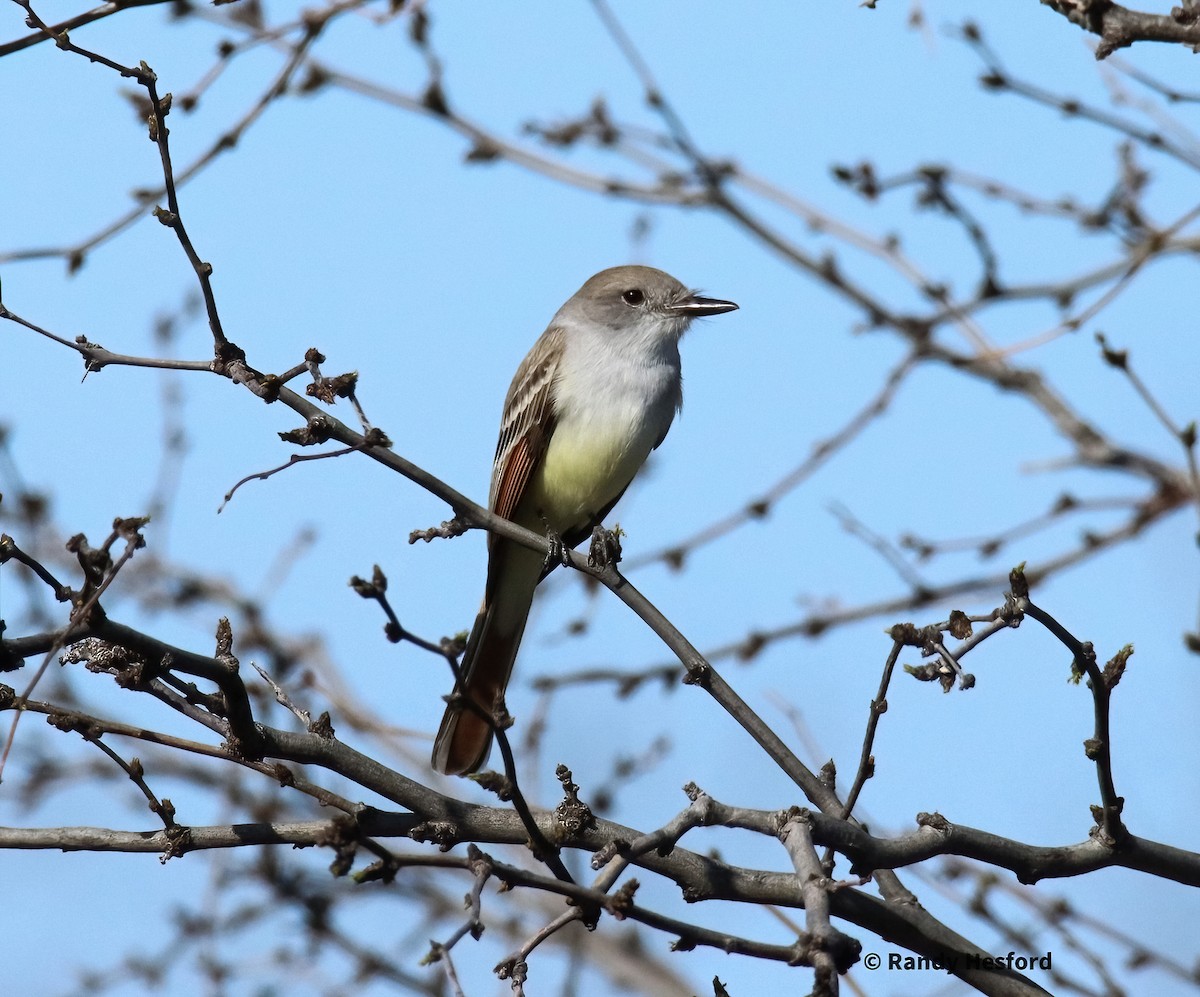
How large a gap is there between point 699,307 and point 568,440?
114cm

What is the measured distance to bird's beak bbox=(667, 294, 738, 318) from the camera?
7375 millimetres

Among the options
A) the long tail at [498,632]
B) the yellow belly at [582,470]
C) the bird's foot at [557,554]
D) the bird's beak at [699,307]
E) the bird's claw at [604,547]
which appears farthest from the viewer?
the bird's beak at [699,307]

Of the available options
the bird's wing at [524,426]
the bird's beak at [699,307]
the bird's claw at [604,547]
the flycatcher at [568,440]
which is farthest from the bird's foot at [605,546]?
the bird's beak at [699,307]

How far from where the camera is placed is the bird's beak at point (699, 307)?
7.38 meters

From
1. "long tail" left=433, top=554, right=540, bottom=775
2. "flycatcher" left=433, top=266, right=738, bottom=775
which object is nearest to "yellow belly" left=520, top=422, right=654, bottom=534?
"flycatcher" left=433, top=266, right=738, bottom=775

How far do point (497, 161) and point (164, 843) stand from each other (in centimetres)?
478

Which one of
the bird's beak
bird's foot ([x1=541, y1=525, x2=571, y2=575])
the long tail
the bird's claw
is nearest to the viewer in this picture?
bird's foot ([x1=541, y1=525, x2=571, y2=575])

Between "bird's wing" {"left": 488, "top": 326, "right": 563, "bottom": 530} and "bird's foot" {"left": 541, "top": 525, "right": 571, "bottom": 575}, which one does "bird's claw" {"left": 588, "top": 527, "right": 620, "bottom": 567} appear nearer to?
"bird's foot" {"left": 541, "top": 525, "right": 571, "bottom": 575}

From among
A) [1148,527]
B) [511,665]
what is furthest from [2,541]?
[1148,527]

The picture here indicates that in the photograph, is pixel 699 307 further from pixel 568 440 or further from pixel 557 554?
pixel 557 554

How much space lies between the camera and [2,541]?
3285mm

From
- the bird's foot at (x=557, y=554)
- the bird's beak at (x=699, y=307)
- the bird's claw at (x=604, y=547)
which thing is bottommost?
the bird's foot at (x=557, y=554)

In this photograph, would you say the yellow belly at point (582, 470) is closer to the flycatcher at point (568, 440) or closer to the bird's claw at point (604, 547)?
the flycatcher at point (568, 440)

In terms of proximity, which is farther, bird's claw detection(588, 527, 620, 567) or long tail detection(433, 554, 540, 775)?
long tail detection(433, 554, 540, 775)
